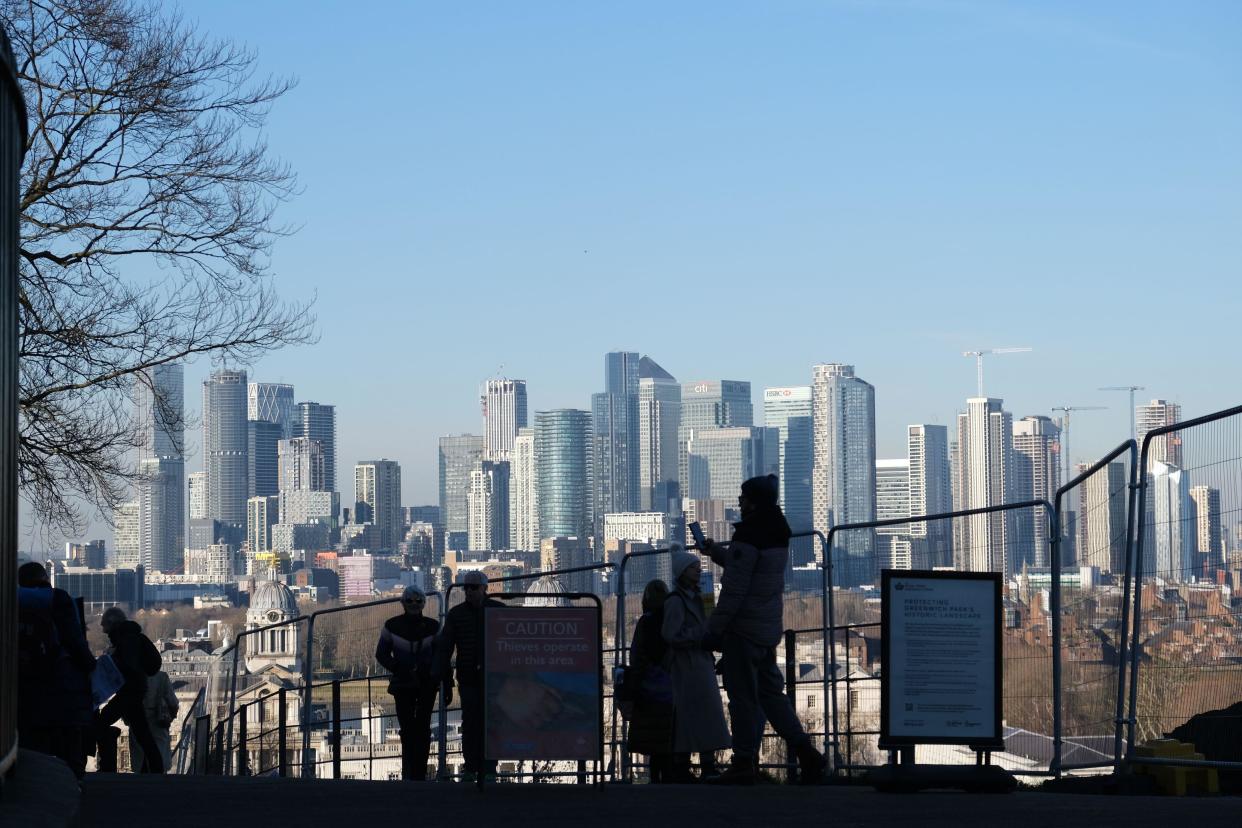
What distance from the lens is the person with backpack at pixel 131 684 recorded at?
48.1 ft

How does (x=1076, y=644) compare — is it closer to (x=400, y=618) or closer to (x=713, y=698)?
(x=713, y=698)

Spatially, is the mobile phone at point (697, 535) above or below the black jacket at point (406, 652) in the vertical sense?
above

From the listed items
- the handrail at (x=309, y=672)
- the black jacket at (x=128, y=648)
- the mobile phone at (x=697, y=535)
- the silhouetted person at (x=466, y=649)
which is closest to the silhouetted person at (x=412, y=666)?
the silhouetted person at (x=466, y=649)

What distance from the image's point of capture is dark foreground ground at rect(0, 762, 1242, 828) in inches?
336

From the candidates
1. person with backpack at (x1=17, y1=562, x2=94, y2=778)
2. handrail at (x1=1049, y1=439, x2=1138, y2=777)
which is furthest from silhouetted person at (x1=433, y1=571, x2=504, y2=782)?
handrail at (x1=1049, y1=439, x2=1138, y2=777)

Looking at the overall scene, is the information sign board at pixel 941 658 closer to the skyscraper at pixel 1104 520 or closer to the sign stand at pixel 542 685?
the skyscraper at pixel 1104 520

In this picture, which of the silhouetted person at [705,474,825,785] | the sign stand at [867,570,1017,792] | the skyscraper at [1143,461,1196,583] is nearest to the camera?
the silhouetted person at [705,474,825,785]

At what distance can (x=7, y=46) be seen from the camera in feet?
21.6

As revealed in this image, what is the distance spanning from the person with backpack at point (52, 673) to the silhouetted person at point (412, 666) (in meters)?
3.09

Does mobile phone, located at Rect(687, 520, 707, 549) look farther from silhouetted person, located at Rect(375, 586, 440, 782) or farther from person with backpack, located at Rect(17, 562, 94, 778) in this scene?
person with backpack, located at Rect(17, 562, 94, 778)

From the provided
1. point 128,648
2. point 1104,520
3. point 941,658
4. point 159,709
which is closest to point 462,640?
point 128,648

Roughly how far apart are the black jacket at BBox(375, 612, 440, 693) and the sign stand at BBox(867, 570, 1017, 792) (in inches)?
154

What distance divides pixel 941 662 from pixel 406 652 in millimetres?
4303

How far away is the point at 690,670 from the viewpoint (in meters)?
11.6
